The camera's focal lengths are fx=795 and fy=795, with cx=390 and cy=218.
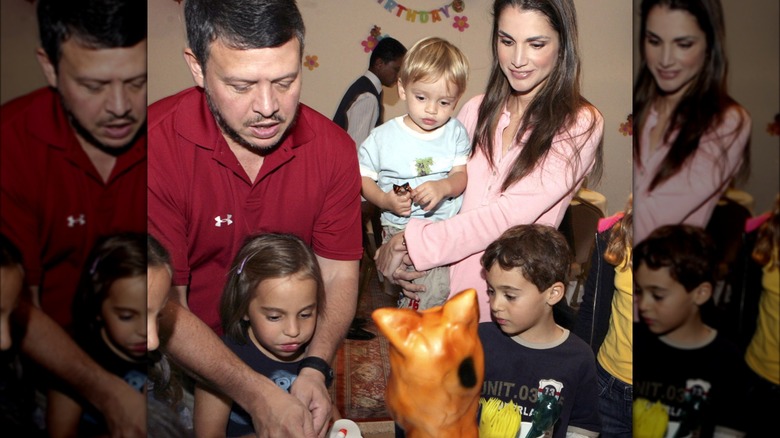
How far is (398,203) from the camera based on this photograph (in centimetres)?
165

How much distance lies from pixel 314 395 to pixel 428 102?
661mm

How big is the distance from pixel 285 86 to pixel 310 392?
64 centimetres

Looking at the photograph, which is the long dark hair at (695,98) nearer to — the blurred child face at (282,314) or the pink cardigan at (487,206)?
the pink cardigan at (487,206)

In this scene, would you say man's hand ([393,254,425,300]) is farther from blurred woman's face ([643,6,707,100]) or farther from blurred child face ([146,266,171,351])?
blurred woman's face ([643,6,707,100])

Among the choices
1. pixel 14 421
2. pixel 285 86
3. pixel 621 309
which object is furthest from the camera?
pixel 621 309

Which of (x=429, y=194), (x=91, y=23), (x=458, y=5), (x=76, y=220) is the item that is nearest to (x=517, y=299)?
(x=429, y=194)

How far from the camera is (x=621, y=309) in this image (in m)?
1.73

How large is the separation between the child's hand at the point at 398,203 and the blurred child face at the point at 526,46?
1.11ft

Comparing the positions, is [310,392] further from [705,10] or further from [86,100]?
[705,10]

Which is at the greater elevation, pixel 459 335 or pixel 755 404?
pixel 459 335

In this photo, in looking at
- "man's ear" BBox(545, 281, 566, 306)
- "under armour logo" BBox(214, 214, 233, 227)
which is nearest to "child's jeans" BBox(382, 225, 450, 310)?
"man's ear" BBox(545, 281, 566, 306)

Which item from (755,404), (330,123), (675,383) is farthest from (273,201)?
(755,404)

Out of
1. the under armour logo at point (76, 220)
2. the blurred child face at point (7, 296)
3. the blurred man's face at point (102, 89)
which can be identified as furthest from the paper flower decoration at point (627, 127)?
the blurred child face at point (7, 296)

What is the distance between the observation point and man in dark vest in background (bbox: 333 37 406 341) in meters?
1.65
